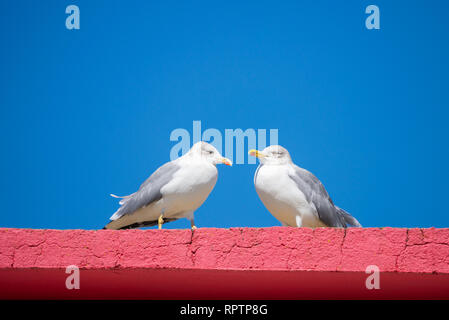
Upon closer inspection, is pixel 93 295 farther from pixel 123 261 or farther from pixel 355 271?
pixel 355 271

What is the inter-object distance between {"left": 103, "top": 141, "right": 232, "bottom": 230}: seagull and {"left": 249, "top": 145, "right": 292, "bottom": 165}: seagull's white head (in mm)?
283

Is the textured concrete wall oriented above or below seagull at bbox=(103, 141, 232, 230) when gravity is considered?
below

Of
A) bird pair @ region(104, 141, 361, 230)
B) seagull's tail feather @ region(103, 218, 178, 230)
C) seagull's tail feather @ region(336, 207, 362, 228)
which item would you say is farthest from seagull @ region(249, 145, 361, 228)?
seagull's tail feather @ region(103, 218, 178, 230)

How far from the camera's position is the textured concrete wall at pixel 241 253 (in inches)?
117

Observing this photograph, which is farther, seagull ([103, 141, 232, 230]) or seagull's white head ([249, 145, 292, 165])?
seagull's white head ([249, 145, 292, 165])

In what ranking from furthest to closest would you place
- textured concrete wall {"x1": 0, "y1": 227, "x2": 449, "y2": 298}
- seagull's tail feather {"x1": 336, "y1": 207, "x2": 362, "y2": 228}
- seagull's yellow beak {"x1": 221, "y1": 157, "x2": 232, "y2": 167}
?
seagull's tail feather {"x1": 336, "y1": 207, "x2": 362, "y2": 228}, seagull's yellow beak {"x1": 221, "y1": 157, "x2": 232, "y2": 167}, textured concrete wall {"x1": 0, "y1": 227, "x2": 449, "y2": 298}

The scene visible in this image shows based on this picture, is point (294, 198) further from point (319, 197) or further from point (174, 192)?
point (174, 192)

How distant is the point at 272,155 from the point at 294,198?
20.8 inches

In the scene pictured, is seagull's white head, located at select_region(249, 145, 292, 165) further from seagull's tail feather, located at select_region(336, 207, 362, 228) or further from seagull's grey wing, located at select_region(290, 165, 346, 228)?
seagull's tail feather, located at select_region(336, 207, 362, 228)

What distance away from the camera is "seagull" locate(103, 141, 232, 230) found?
15.4ft

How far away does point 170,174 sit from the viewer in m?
4.79

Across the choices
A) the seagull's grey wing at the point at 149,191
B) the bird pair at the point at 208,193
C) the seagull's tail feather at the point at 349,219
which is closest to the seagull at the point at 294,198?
the bird pair at the point at 208,193

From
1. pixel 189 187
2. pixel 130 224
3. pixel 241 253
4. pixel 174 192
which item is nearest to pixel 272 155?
pixel 189 187
